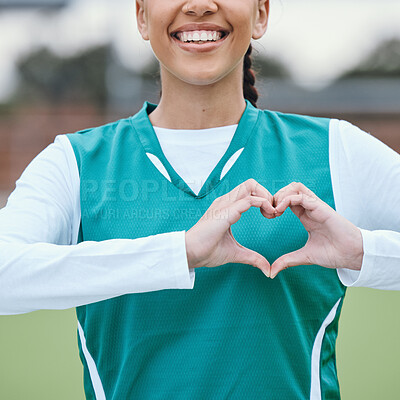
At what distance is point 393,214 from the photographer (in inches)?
48.6

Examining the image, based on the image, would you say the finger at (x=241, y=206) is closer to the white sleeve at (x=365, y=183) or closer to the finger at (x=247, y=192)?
the finger at (x=247, y=192)

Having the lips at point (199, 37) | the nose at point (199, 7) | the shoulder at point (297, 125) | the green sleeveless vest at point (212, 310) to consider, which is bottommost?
the green sleeveless vest at point (212, 310)

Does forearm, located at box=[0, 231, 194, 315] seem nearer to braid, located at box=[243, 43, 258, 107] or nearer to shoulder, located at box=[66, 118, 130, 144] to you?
shoulder, located at box=[66, 118, 130, 144]

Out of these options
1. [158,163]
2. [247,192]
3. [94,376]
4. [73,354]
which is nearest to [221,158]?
[158,163]

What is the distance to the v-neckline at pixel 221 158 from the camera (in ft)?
4.23

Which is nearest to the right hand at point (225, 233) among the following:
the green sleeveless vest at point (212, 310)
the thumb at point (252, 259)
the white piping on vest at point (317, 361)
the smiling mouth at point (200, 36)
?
the thumb at point (252, 259)

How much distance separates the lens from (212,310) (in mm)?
1218

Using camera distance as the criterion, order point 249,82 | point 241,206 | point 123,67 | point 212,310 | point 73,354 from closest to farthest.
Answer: point 241,206
point 212,310
point 249,82
point 73,354
point 123,67

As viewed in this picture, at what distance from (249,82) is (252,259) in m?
0.66

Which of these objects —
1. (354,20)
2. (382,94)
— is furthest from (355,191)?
(354,20)

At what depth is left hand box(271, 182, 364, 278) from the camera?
1104mm

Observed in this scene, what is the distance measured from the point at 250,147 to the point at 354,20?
1297cm

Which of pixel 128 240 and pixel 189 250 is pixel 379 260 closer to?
pixel 189 250

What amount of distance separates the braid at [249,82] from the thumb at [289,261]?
581 mm
